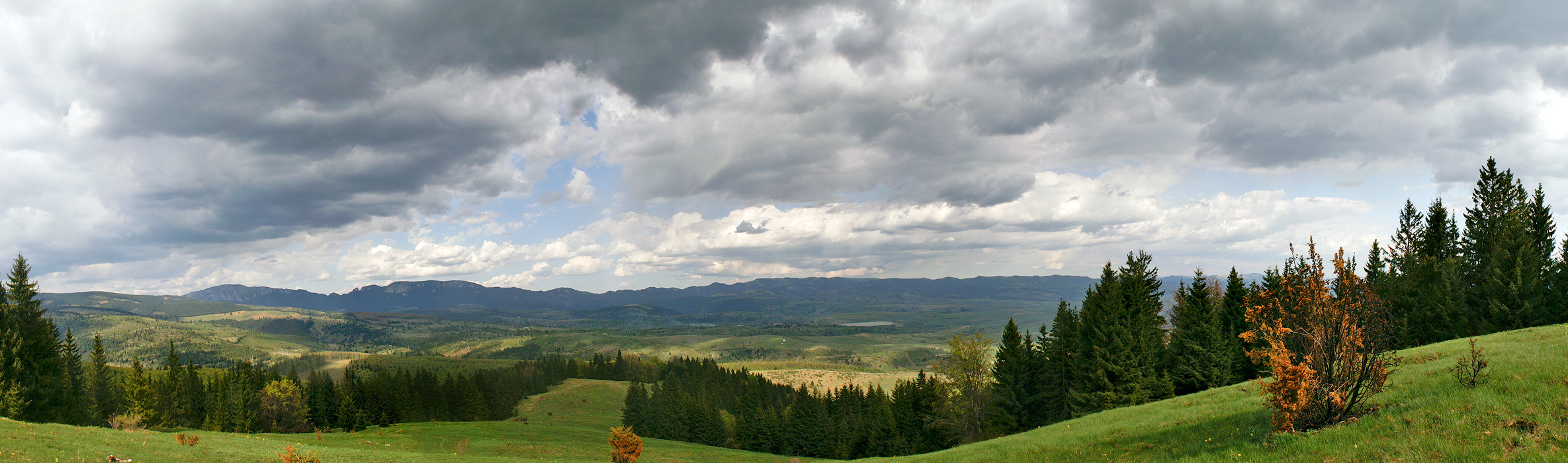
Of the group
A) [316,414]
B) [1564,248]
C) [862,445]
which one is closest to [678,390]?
[862,445]

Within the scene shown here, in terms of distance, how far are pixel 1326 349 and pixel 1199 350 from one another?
38.6 m

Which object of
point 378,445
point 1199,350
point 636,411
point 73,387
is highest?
point 1199,350

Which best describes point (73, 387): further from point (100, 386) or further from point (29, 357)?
point (100, 386)

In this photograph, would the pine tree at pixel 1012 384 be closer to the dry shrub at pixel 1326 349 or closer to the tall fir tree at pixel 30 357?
the dry shrub at pixel 1326 349

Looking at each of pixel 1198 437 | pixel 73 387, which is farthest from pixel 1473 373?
pixel 73 387

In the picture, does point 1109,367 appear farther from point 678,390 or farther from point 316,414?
point 316,414

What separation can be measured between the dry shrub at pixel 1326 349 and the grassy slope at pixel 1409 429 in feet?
2.15

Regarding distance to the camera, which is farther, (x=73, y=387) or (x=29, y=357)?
(x=73, y=387)

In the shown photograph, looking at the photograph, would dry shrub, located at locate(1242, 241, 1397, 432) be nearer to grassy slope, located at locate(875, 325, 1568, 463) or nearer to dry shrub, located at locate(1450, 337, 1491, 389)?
grassy slope, located at locate(875, 325, 1568, 463)

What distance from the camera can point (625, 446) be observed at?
37344 millimetres

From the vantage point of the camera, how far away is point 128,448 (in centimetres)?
2766

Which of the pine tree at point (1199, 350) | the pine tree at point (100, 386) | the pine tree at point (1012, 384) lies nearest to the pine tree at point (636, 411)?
the pine tree at point (100, 386)

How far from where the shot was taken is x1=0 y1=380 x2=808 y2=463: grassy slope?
25578 mm

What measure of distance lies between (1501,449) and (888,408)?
2492 inches
